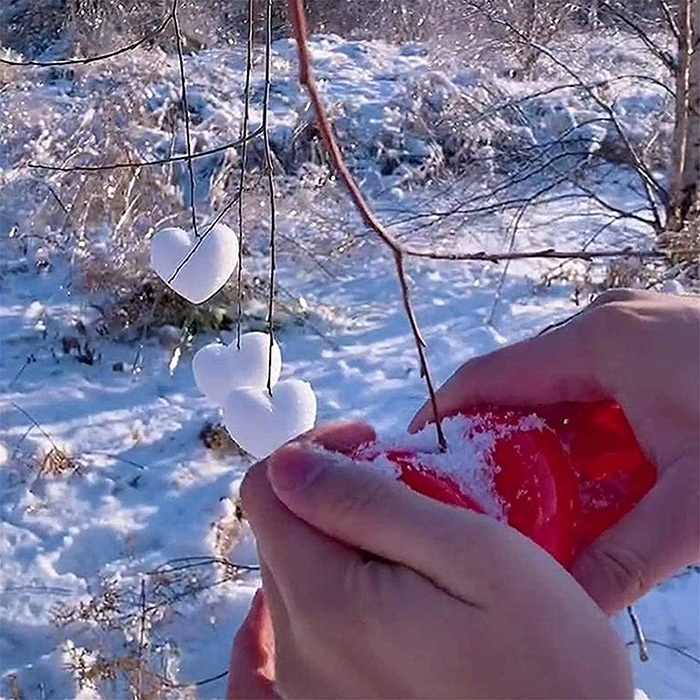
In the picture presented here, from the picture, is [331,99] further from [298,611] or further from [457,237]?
[298,611]

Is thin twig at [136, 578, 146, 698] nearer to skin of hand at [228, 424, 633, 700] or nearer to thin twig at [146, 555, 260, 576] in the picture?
thin twig at [146, 555, 260, 576]

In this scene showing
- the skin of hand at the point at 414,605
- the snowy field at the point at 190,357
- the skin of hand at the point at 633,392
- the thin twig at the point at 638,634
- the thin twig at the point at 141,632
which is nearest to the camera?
the skin of hand at the point at 414,605

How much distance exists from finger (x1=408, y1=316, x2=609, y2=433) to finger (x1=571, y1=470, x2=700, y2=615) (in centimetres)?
5

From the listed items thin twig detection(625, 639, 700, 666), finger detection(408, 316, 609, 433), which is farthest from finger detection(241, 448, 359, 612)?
thin twig detection(625, 639, 700, 666)

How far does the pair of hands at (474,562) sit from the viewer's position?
1.06ft

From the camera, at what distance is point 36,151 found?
2.81 metres

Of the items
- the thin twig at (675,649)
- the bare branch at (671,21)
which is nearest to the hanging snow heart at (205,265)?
the thin twig at (675,649)

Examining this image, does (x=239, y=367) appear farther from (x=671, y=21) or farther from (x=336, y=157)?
(x=671, y=21)

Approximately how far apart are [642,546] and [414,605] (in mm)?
131

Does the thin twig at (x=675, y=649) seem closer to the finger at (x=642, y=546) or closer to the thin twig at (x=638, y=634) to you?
the thin twig at (x=638, y=634)

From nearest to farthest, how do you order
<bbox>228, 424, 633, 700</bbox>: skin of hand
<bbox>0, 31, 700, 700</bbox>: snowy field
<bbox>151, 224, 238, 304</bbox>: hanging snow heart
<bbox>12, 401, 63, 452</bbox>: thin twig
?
<bbox>228, 424, 633, 700</bbox>: skin of hand, <bbox>151, 224, 238, 304</bbox>: hanging snow heart, <bbox>0, 31, 700, 700</bbox>: snowy field, <bbox>12, 401, 63, 452</bbox>: thin twig

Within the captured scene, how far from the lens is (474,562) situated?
33 centimetres

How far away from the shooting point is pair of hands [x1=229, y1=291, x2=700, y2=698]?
0.32 meters

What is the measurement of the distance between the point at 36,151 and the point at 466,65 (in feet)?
4.48
